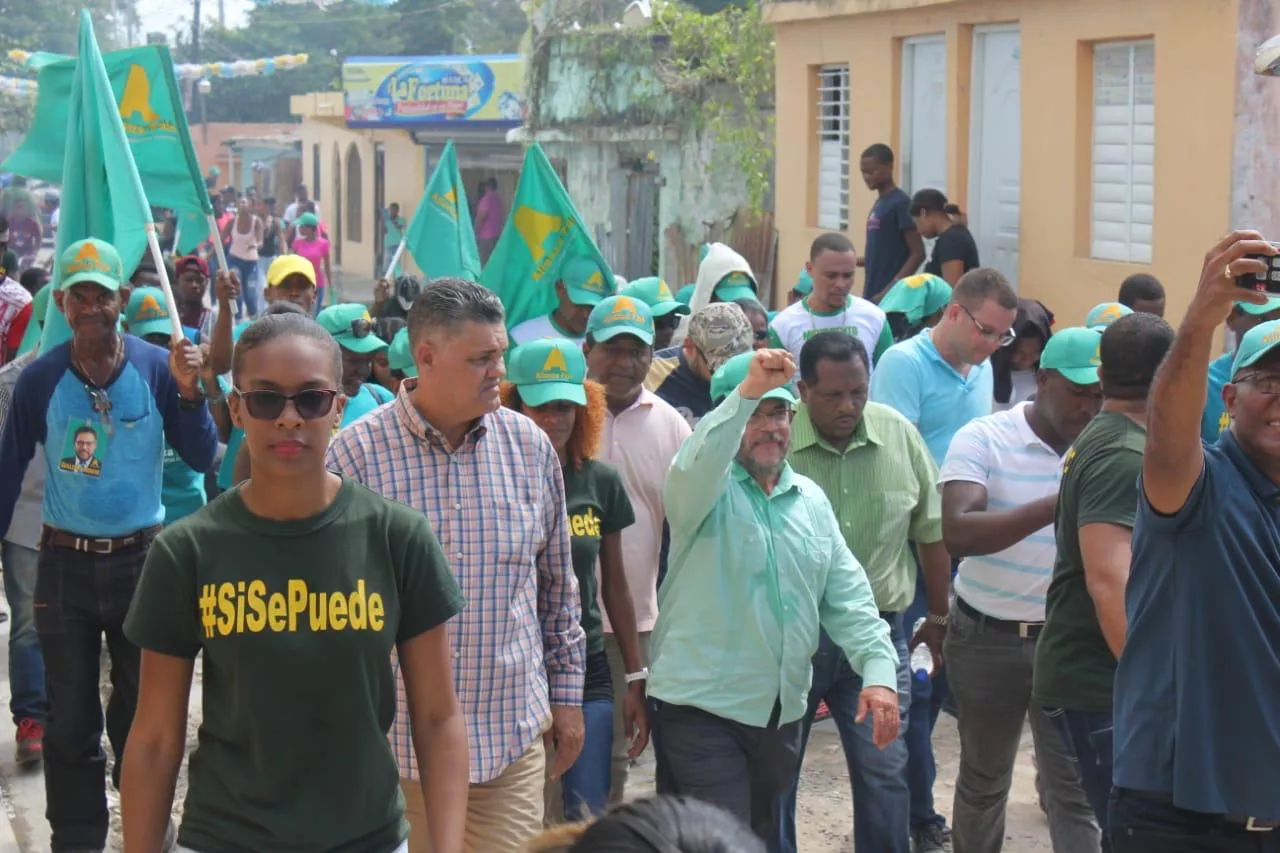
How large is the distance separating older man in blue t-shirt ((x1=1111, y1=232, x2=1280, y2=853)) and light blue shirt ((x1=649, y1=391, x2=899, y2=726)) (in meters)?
1.31

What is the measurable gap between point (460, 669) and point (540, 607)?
40cm

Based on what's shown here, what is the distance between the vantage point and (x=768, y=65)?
776 inches

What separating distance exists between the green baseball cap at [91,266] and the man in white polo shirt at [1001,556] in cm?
292

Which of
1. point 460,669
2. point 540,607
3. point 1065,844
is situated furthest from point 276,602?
point 1065,844

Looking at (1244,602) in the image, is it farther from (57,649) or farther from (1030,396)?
(1030,396)

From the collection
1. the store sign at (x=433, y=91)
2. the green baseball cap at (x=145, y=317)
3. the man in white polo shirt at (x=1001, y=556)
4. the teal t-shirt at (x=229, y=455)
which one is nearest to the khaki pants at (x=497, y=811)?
the man in white polo shirt at (x=1001, y=556)

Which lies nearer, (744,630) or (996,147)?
(744,630)

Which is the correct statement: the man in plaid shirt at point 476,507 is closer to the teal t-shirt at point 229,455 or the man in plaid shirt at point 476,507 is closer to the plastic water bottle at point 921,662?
the plastic water bottle at point 921,662

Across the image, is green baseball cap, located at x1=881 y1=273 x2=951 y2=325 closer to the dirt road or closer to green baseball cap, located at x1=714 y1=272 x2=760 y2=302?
green baseball cap, located at x1=714 y1=272 x2=760 y2=302

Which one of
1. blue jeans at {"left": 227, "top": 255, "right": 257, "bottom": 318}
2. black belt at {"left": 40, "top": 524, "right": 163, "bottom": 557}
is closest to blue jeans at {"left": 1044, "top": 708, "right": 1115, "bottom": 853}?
black belt at {"left": 40, "top": 524, "right": 163, "bottom": 557}

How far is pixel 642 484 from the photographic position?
6207mm

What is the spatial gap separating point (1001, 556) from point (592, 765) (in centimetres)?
146

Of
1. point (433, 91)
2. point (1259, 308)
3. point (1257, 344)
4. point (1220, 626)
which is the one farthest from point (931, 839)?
point (433, 91)

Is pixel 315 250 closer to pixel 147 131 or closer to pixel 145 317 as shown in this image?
pixel 147 131
